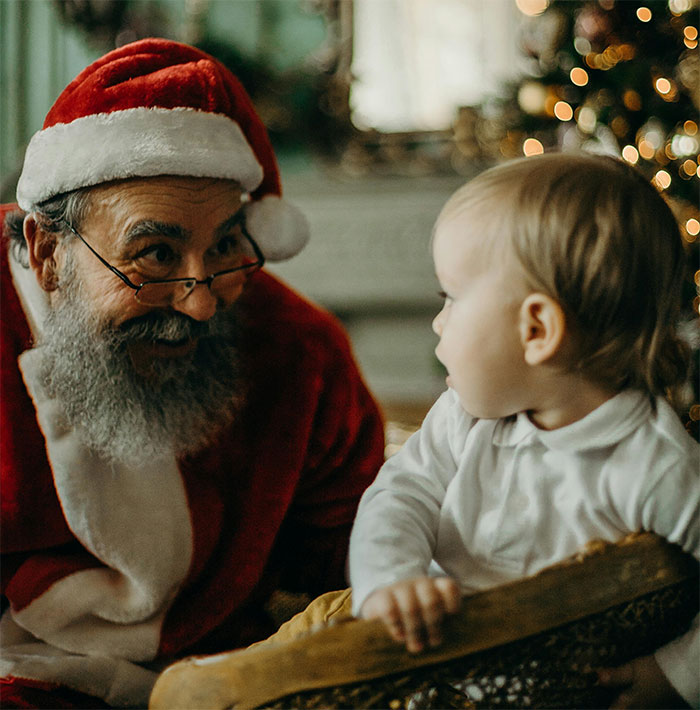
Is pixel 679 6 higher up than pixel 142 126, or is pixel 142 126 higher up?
pixel 679 6

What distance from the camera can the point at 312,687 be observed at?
1.84 ft

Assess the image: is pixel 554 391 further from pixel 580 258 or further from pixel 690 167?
pixel 690 167

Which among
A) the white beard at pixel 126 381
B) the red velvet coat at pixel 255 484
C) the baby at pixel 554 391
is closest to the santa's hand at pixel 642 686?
the baby at pixel 554 391

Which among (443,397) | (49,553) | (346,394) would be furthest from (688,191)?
(49,553)

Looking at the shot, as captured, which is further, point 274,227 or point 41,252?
point 274,227

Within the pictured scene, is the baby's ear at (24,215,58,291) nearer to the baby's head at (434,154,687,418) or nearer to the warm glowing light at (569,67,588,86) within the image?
the baby's head at (434,154,687,418)

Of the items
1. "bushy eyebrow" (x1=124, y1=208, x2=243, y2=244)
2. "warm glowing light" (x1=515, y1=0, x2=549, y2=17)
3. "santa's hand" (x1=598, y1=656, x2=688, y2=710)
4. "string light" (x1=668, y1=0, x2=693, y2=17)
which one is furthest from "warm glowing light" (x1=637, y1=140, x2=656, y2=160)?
"santa's hand" (x1=598, y1=656, x2=688, y2=710)

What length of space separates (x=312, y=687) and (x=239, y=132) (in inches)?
27.4

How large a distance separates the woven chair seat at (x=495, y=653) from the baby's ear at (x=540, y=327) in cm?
17

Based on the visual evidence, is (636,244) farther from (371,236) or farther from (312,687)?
(371,236)

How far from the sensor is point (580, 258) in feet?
2.11

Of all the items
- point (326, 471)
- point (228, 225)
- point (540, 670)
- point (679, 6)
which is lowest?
point (326, 471)

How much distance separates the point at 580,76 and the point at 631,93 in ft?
0.54

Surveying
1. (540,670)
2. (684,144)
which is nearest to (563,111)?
(684,144)
